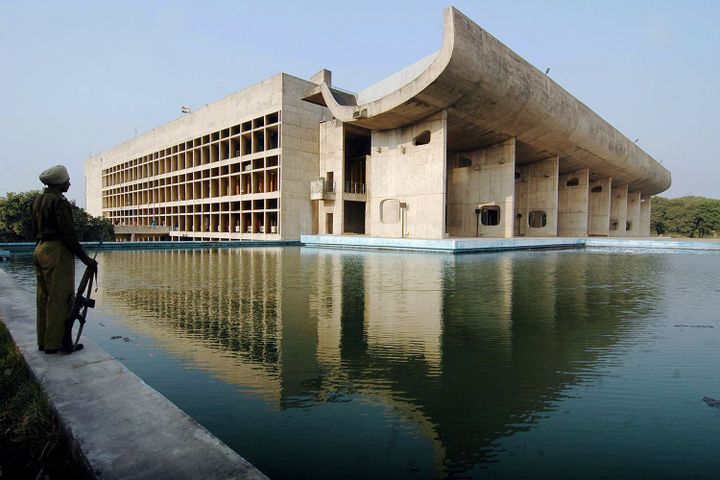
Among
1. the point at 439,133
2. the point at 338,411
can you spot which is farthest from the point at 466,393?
the point at 439,133

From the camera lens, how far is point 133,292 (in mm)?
8000

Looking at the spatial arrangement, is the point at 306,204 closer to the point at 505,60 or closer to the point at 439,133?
the point at 439,133

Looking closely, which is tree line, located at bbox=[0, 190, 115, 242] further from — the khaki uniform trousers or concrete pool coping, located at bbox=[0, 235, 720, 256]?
the khaki uniform trousers

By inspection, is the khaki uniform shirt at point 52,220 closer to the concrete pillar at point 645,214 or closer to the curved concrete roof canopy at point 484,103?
the curved concrete roof canopy at point 484,103

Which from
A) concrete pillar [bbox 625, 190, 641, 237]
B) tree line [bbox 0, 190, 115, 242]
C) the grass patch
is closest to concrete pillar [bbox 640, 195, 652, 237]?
concrete pillar [bbox 625, 190, 641, 237]

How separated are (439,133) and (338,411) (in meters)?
22.0

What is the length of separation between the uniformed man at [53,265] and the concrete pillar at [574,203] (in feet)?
137

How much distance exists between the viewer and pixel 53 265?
3549 mm

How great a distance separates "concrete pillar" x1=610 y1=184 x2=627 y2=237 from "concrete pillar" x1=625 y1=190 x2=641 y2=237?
6469 millimetres

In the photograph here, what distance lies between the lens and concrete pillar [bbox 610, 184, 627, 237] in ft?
167

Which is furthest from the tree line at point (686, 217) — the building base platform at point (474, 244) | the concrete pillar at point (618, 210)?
the building base platform at point (474, 244)

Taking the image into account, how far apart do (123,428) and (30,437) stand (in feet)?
2.01

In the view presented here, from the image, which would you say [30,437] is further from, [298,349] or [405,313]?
[405,313]

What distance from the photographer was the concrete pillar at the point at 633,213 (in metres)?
56.6
